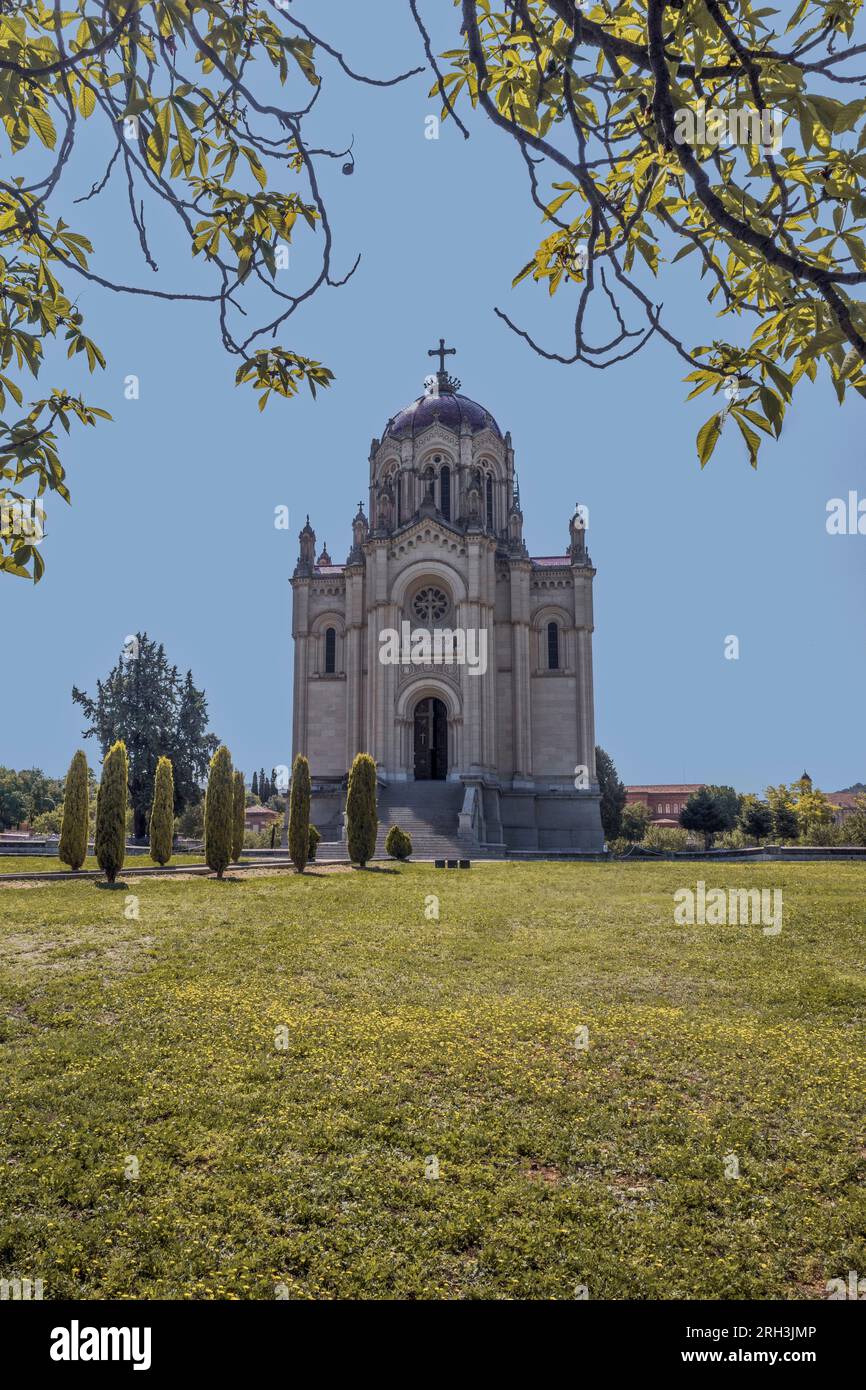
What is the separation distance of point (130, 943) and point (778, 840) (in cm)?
4470

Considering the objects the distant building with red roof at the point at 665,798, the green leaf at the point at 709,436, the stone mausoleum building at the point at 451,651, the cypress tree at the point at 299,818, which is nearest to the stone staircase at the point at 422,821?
the stone mausoleum building at the point at 451,651

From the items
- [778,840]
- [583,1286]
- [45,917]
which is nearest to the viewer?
[583,1286]

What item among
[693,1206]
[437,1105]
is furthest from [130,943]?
[693,1206]

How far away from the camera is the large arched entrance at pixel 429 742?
125ft

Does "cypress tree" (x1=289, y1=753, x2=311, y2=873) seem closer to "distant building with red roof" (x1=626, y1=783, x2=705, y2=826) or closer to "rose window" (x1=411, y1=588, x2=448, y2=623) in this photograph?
"rose window" (x1=411, y1=588, x2=448, y2=623)

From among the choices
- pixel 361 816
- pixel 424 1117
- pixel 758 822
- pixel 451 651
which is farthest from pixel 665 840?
pixel 424 1117

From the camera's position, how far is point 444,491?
41219 mm

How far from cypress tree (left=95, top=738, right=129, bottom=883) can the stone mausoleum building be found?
16762mm

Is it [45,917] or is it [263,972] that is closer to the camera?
[263,972]

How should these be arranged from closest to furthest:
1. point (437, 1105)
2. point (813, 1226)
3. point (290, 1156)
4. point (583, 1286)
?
point (583, 1286)
point (813, 1226)
point (290, 1156)
point (437, 1105)

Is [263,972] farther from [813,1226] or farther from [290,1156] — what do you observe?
[813,1226]

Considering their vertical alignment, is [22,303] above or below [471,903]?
above

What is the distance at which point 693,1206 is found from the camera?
4633 millimetres

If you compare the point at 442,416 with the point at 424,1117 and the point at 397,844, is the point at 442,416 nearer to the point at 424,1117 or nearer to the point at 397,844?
the point at 397,844
